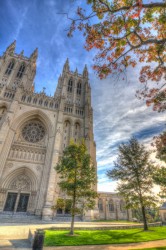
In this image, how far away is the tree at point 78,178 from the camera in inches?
442

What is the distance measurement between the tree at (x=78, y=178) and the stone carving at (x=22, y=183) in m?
13.7

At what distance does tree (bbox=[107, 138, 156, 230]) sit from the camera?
13.7 m

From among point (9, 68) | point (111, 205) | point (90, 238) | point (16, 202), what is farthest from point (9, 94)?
point (111, 205)

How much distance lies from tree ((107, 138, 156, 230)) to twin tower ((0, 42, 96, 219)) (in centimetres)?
1044

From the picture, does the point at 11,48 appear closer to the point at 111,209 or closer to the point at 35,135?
the point at 35,135

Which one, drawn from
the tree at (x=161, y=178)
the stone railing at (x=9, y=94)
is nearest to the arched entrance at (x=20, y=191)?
the stone railing at (x=9, y=94)

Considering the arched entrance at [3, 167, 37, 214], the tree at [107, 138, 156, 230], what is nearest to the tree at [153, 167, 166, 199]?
the tree at [107, 138, 156, 230]

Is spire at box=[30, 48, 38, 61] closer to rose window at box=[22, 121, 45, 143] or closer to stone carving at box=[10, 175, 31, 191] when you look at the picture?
rose window at box=[22, 121, 45, 143]

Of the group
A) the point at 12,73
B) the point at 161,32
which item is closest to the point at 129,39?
the point at 161,32

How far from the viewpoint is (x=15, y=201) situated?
21.2 metres

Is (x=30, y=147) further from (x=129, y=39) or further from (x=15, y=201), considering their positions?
(x=129, y=39)

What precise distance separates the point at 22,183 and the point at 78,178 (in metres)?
15.4

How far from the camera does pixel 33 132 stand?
92.7 ft

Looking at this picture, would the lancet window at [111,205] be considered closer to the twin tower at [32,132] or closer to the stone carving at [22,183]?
the twin tower at [32,132]
